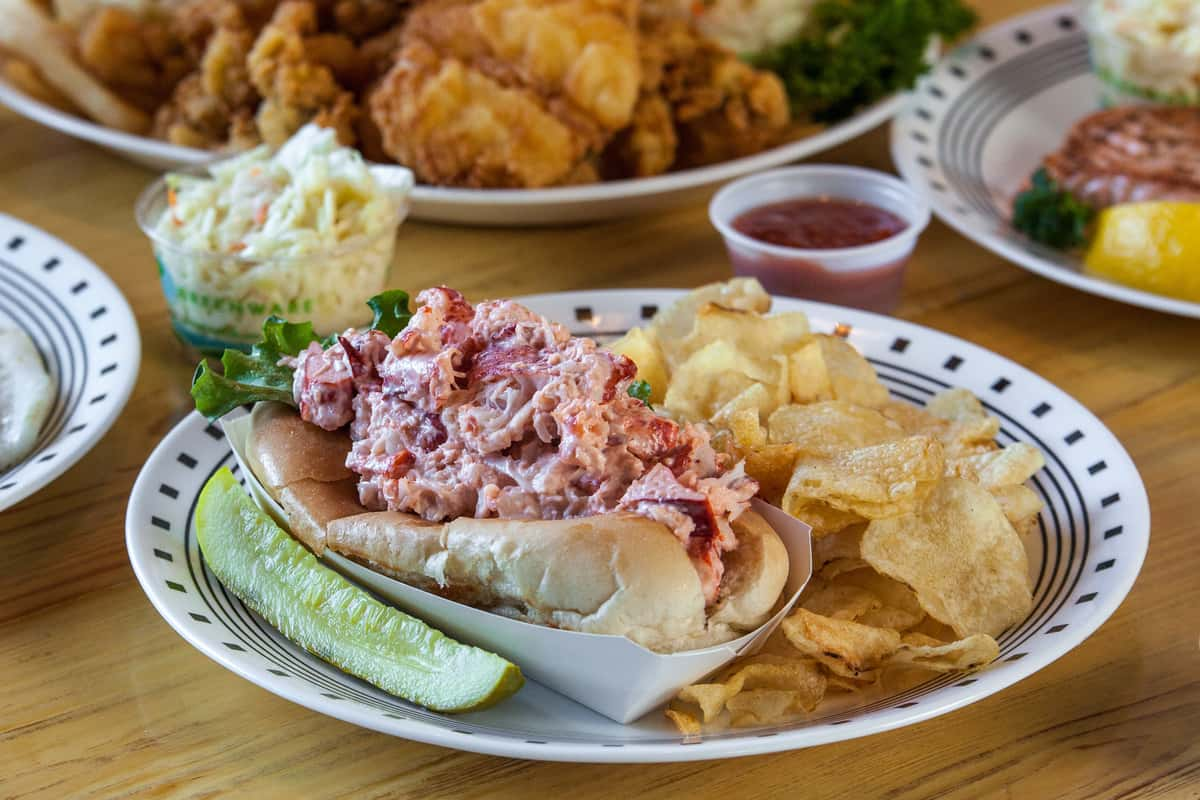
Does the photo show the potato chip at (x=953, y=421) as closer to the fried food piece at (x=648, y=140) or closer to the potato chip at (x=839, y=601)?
the potato chip at (x=839, y=601)

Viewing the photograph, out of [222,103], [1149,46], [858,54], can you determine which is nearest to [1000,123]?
[1149,46]

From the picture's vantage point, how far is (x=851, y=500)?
1744mm

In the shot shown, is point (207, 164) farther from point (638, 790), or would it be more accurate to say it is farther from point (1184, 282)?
point (1184, 282)

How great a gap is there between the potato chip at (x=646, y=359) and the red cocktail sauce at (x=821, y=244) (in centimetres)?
61

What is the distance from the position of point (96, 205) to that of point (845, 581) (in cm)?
243

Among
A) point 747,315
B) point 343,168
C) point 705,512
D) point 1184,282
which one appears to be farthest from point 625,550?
point 1184,282

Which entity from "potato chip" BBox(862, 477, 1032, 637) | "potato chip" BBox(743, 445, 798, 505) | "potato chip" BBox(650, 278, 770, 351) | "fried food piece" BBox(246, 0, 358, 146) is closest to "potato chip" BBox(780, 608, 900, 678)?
"potato chip" BBox(862, 477, 1032, 637)

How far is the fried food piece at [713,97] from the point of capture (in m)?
3.21

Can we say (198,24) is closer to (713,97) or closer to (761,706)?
(713,97)

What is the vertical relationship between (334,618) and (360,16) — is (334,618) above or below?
below

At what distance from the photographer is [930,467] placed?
1.77m

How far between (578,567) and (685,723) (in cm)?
24

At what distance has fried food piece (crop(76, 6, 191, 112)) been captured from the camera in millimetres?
3402

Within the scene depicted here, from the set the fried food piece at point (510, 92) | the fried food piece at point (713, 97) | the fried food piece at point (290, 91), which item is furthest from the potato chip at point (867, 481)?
the fried food piece at point (290, 91)
